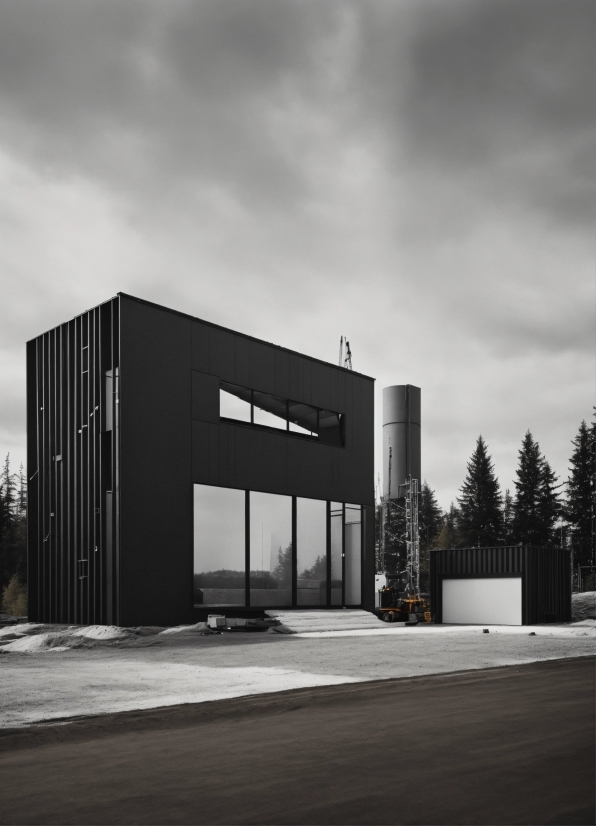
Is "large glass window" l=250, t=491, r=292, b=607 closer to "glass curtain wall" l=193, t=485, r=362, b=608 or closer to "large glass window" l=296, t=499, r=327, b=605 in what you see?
"glass curtain wall" l=193, t=485, r=362, b=608

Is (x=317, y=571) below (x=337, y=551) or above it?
Result: below

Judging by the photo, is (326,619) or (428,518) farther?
(428,518)

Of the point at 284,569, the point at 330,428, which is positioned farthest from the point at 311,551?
the point at 330,428

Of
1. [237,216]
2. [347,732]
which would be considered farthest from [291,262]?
[347,732]

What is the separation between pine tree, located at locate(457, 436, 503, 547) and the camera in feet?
230

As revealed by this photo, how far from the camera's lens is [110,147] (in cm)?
1620

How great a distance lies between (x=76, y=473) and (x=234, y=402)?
5532mm

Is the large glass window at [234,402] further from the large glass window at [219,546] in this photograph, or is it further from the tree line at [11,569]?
the tree line at [11,569]

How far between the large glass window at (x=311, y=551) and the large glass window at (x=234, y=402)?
3833 mm

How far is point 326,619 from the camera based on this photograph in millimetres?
26203

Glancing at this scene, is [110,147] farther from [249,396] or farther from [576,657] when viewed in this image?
[576,657]

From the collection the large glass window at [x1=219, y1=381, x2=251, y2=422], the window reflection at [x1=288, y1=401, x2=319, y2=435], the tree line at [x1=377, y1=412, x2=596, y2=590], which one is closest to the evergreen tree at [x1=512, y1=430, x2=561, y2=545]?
the tree line at [x1=377, y1=412, x2=596, y2=590]

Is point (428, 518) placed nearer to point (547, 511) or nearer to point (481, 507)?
point (481, 507)

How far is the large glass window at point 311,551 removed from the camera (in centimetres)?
2717
